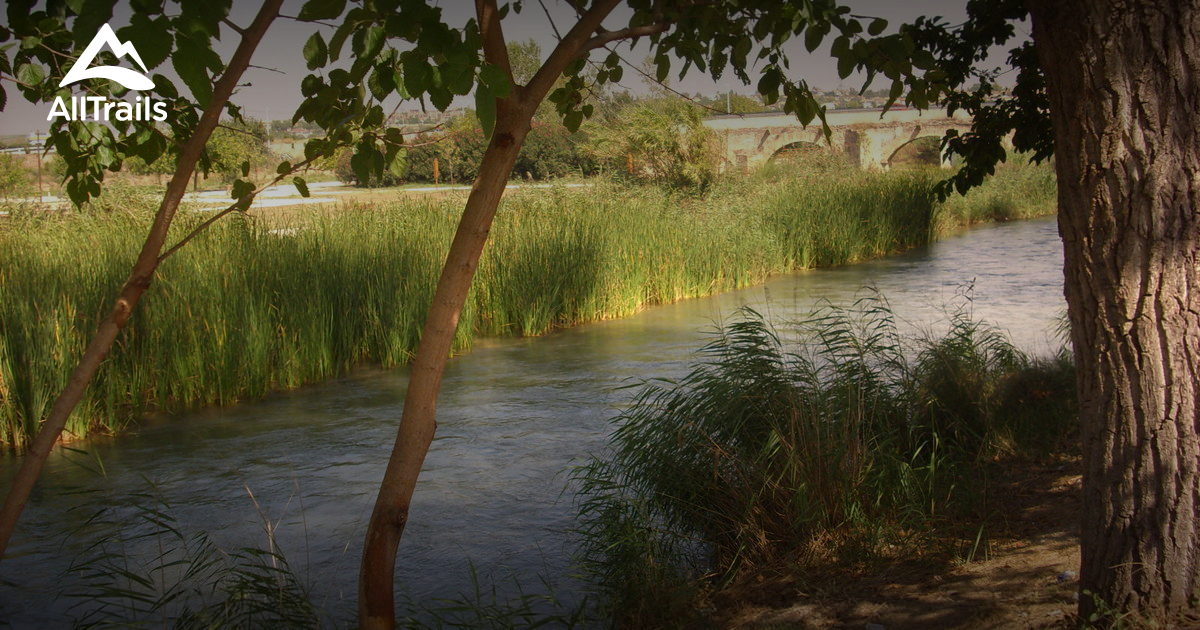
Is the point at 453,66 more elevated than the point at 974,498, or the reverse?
the point at 453,66

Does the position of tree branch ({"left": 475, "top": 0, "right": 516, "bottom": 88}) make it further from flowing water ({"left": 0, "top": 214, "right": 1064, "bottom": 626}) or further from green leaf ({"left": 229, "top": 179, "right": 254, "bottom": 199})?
flowing water ({"left": 0, "top": 214, "right": 1064, "bottom": 626})

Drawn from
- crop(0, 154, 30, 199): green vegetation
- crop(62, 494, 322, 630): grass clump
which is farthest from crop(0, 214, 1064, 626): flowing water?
crop(0, 154, 30, 199): green vegetation

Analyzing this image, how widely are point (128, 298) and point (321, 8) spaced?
0.82 meters

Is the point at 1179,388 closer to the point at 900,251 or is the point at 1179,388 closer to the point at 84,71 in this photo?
the point at 84,71

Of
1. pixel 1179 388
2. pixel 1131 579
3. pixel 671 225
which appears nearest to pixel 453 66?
pixel 1179 388

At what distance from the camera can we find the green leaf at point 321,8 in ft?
7.06

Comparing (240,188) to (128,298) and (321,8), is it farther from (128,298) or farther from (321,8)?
(321,8)

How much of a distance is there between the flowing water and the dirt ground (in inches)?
38.4

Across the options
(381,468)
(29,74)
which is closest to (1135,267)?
(29,74)

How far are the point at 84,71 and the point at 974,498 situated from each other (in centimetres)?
357

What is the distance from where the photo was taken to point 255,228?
30.5 ft

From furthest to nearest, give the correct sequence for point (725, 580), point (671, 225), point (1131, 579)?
1. point (671, 225)
2. point (725, 580)
3. point (1131, 579)

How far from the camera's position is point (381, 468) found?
231 inches

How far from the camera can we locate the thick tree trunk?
8.27 ft
